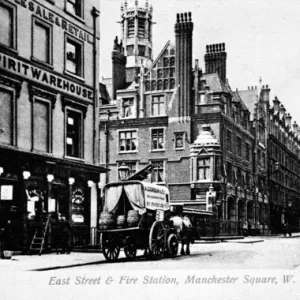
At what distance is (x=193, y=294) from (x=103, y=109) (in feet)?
94.6

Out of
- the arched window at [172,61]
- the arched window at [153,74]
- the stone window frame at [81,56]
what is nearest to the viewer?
the stone window frame at [81,56]

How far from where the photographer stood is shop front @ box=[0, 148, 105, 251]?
17359 millimetres

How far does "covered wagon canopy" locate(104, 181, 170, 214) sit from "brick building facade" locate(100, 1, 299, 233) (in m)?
17.3

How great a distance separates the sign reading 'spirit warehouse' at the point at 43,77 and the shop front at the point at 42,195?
250 cm

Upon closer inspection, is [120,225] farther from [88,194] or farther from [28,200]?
[88,194]

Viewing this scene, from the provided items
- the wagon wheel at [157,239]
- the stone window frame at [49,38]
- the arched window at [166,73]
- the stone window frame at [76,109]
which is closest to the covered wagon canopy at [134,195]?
the wagon wheel at [157,239]

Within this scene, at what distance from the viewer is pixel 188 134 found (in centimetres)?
3653

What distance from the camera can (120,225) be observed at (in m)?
16.2

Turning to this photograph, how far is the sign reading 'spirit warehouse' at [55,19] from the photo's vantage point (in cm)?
1802

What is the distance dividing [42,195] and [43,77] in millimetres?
3852

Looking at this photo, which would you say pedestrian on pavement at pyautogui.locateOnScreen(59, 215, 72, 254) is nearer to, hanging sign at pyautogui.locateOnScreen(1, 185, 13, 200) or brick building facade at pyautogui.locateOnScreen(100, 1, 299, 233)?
hanging sign at pyautogui.locateOnScreen(1, 185, 13, 200)

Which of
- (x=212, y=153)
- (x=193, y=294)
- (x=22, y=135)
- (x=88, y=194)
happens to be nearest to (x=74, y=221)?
(x=88, y=194)

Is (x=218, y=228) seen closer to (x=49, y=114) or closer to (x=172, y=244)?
(x=172, y=244)

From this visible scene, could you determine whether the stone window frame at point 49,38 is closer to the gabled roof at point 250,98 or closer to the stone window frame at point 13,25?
the stone window frame at point 13,25
